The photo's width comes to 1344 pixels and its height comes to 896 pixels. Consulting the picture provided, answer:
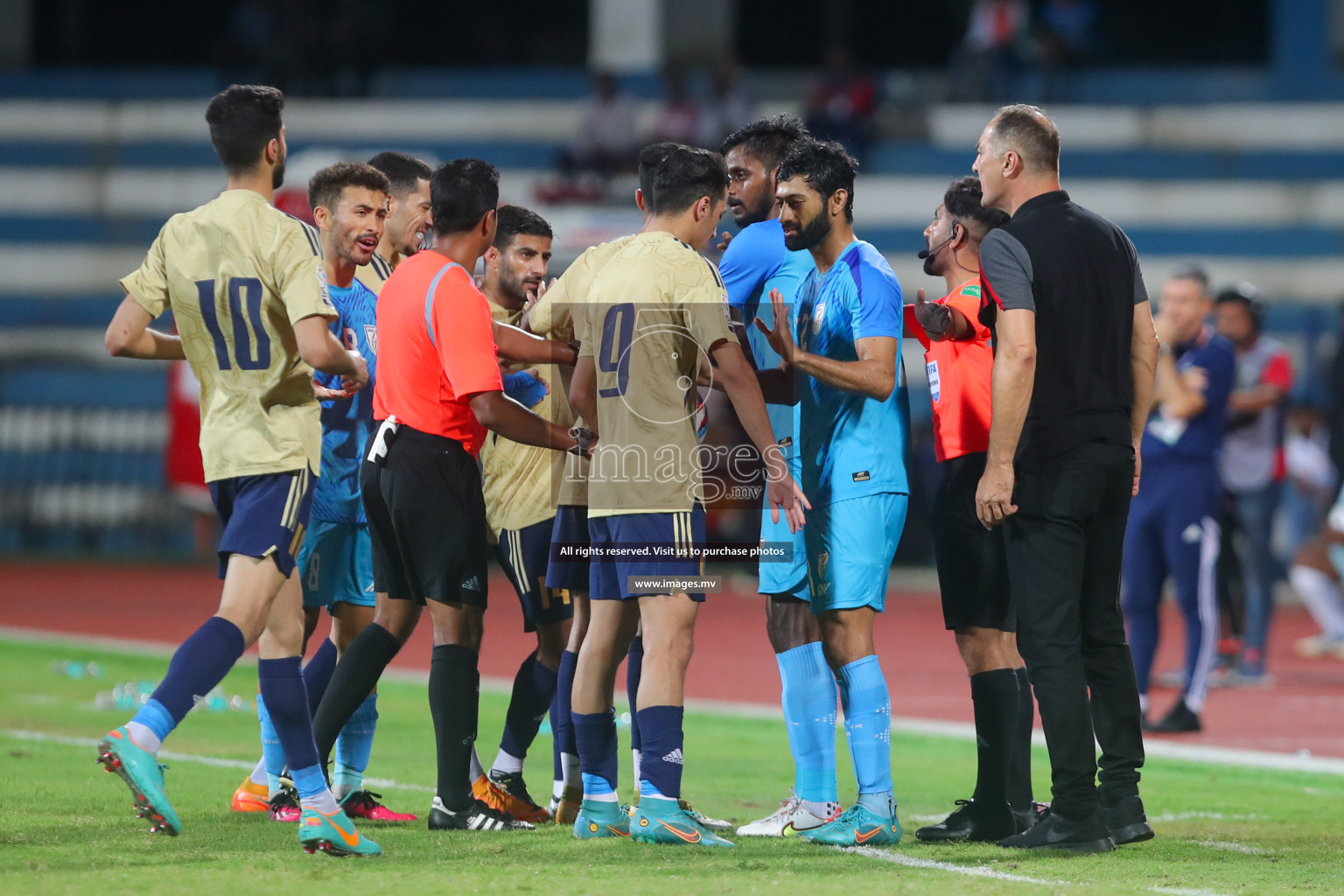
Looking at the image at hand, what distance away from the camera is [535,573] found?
6367 millimetres

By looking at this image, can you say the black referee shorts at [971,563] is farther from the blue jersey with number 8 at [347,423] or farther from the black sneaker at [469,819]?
the blue jersey with number 8 at [347,423]

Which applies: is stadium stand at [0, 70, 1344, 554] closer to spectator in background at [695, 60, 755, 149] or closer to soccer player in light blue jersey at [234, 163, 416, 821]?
spectator in background at [695, 60, 755, 149]

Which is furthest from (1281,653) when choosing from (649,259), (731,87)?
(731,87)

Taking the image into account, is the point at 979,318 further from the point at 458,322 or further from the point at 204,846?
the point at 204,846

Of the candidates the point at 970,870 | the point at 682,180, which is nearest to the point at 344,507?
the point at 682,180

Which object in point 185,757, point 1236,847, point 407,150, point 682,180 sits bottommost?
point 185,757

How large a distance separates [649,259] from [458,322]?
0.68 metres

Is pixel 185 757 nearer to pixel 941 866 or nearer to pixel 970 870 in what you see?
pixel 941 866

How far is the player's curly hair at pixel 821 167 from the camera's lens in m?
5.83

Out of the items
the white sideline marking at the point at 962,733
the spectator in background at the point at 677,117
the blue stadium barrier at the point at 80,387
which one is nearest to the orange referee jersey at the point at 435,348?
the white sideline marking at the point at 962,733

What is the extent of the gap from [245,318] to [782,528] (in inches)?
78.1

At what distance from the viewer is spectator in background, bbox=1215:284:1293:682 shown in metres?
11.3

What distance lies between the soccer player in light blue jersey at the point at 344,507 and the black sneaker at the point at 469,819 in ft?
0.79

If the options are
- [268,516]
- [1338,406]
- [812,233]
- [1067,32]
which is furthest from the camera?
[1067,32]
